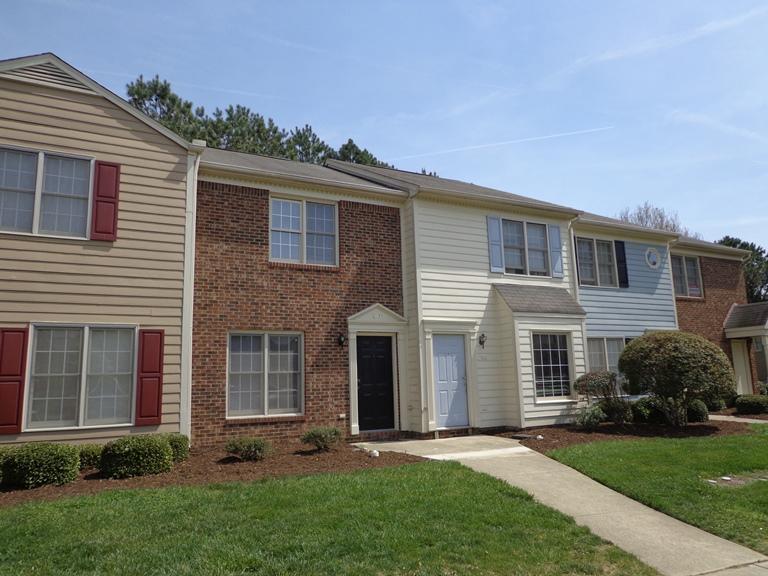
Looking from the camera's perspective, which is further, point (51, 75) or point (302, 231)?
point (302, 231)

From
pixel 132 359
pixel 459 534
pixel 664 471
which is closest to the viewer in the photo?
pixel 459 534

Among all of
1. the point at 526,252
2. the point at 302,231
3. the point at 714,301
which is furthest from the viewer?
the point at 714,301

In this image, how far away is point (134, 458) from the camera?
8.66 m

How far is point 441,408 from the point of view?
42.0 ft

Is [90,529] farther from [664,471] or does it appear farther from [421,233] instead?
[421,233]

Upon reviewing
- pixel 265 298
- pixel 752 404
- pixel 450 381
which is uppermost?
pixel 265 298

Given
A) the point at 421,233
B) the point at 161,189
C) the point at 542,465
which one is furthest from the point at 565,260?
the point at 161,189

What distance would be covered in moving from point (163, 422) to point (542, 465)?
6627 millimetres

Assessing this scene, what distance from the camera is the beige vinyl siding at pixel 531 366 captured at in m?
13.4

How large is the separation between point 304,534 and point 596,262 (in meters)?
14.1

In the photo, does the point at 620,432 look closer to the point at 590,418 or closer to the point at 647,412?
the point at 590,418

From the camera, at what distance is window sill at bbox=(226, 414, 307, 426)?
10992mm

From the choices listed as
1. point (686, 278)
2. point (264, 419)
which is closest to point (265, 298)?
point (264, 419)

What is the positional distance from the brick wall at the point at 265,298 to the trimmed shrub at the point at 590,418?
4.97 m
